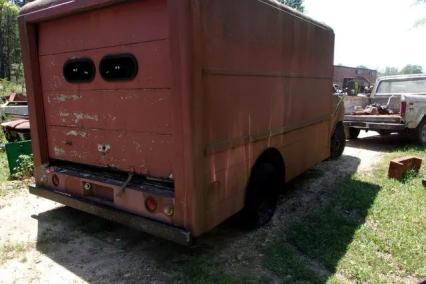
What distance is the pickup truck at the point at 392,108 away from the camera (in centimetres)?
911

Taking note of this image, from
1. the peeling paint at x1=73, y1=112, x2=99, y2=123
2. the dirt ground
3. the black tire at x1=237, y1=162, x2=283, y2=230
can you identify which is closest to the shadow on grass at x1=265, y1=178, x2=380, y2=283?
the dirt ground

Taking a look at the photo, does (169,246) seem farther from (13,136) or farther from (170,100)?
(13,136)

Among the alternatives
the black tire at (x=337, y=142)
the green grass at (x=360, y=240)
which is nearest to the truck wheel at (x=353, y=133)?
the black tire at (x=337, y=142)

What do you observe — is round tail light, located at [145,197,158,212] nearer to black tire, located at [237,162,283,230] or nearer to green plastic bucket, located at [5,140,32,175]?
black tire, located at [237,162,283,230]

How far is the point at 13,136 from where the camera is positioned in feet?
26.0

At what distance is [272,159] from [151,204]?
67.3 inches

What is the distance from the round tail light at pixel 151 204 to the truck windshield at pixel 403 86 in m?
9.55

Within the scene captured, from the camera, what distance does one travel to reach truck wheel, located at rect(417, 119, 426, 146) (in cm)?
941

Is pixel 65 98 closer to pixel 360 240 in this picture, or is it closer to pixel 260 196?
pixel 260 196

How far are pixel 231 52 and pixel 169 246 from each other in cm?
214

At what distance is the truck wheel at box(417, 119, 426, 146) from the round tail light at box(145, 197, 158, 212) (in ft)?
28.0

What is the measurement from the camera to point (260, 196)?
13.8ft

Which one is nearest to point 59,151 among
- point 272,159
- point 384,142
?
point 272,159

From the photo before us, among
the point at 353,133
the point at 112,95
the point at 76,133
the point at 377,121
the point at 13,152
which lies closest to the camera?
the point at 112,95
